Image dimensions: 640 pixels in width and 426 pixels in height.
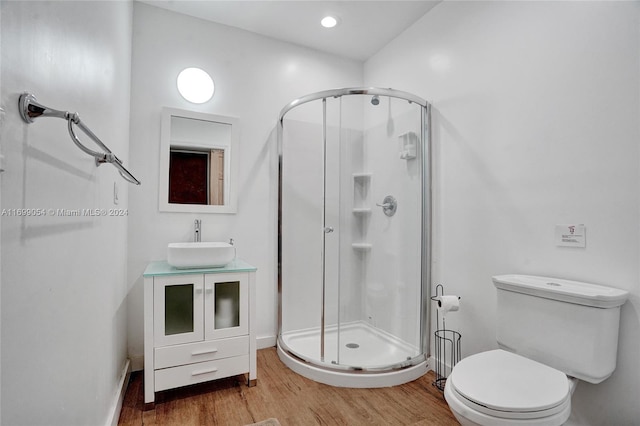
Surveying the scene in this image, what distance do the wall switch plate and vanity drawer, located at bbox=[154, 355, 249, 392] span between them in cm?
192

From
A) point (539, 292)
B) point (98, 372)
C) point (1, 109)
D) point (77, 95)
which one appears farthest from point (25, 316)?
point (539, 292)

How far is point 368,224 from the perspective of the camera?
97.9 inches

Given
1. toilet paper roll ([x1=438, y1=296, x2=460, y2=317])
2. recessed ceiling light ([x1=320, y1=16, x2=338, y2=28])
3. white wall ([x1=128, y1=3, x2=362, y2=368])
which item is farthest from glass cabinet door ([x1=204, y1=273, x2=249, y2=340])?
recessed ceiling light ([x1=320, y1=16, x2=338, y2=28])

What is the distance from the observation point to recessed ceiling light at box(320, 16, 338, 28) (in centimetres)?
258

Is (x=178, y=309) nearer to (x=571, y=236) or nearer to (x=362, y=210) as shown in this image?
(x=362, y=210)

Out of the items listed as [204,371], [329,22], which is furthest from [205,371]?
[329,22]

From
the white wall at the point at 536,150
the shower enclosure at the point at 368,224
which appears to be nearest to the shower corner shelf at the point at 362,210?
the shower enclosure at the point at 368,224

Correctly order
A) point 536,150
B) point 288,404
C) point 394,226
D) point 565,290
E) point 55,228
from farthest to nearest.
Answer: point 394,226
point 288,404
point 536,150
point 565,290
point 55,228

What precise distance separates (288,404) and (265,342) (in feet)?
2.92

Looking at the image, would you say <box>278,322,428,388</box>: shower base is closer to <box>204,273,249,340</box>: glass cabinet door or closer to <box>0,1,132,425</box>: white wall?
<box>204,273,249,340</box>: glass cabinet door

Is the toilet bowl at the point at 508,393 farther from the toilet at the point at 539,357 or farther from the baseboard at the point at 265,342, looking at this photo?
the baseboard at the point at 265,342

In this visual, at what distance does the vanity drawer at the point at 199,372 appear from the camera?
6.10 feet

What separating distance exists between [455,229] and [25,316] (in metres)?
2.19

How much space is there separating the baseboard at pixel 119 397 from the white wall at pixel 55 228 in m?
0.12
